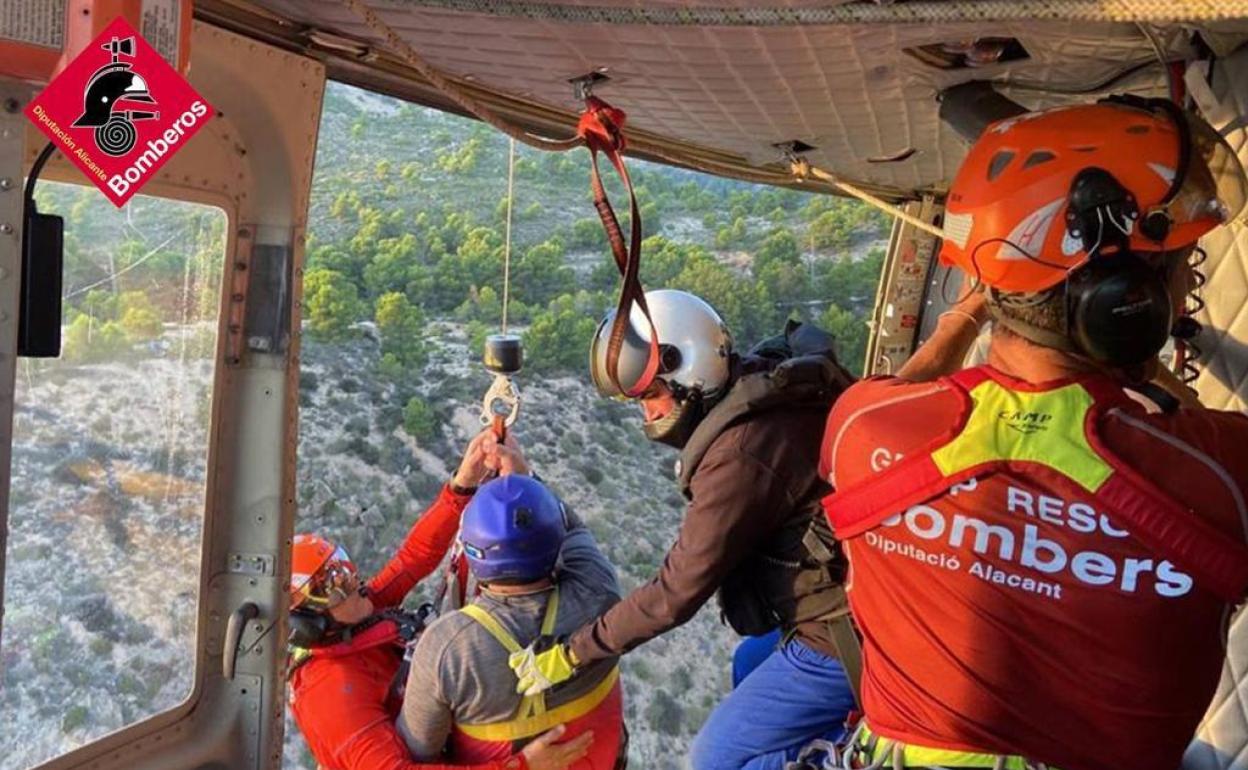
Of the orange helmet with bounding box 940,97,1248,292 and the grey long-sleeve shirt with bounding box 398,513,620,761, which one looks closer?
the orange helmet with bounding box 940,97,1248,292

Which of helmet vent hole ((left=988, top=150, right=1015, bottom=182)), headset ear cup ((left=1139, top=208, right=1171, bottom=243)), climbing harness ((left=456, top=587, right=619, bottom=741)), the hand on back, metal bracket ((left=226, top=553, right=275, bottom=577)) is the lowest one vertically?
the hand on back

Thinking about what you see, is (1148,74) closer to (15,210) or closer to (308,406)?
(15,210)

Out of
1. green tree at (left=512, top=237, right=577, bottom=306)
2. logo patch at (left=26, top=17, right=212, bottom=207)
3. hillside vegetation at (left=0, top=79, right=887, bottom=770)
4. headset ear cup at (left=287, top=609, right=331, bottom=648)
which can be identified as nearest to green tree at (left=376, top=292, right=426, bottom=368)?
hillside vegetation at (left=0, top=79, right=887, bottom=770)

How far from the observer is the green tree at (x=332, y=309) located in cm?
1611

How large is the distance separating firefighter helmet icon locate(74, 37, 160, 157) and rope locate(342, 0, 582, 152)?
361mm

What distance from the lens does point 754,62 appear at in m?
2.11

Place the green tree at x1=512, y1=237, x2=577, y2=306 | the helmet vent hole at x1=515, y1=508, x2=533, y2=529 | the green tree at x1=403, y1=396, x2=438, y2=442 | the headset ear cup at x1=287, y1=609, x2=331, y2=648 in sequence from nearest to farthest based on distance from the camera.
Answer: the helmet vent hole at x1=515, y1=508, x2=533, y2=529
the headset ear cup at x1=287, y1=609, x2=331, y2=648
the green tree at x1=403, y1=396, x2=438, y2=442
the green tree at x1=512, y1=237, x2=577, y2=306

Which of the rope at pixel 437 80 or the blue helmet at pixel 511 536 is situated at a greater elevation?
the rope at pixel 437 80

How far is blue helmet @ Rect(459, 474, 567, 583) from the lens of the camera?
8.47ft

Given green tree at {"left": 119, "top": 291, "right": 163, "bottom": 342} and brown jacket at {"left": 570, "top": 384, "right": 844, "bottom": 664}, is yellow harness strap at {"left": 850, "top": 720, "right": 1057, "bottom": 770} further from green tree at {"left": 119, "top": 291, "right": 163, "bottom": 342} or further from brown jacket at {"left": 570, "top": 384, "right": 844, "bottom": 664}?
green tree at {"left": 119, "top": 291, "right": 163, "bottom": 342}

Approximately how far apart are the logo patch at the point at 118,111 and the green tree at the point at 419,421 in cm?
1331

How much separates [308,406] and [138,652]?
12.3m

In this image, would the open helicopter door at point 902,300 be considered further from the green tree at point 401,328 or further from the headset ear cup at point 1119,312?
the green tree at point 401,328

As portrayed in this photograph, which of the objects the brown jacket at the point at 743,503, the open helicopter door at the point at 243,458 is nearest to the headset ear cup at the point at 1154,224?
the brown jacket at the point at 743,503
